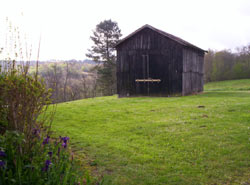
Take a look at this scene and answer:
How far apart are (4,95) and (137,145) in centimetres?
357

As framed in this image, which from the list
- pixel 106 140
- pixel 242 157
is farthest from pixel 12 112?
pixel 242 157

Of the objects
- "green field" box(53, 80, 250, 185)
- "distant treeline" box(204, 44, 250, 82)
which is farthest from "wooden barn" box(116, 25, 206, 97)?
"distant treeline" box(204, 44, 250, 82)

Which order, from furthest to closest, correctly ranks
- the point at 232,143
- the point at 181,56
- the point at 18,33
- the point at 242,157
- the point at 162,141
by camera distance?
1. the point at 181,56
2. the point at 162,141
3. the point at 232,143
4. the point at 242,157
5. the point at 18,33

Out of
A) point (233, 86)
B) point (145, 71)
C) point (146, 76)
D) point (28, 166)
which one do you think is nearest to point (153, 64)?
point (145, 71)

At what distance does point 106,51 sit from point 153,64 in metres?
21.7

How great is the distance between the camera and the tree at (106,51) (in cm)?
4028

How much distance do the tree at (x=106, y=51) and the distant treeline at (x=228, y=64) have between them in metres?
19.5

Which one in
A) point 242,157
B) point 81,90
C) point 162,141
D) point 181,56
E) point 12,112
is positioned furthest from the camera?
point 81,90

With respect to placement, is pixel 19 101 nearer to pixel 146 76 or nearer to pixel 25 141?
pixel 25 141

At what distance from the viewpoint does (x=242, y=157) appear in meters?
5.28

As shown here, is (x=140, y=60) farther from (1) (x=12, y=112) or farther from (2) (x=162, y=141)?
(1) (x=12, y=112)

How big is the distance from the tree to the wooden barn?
60.7 ft

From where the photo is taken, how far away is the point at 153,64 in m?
20.5

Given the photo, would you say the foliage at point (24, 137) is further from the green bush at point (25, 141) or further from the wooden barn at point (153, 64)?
the wooden barn at point (153, 64)
